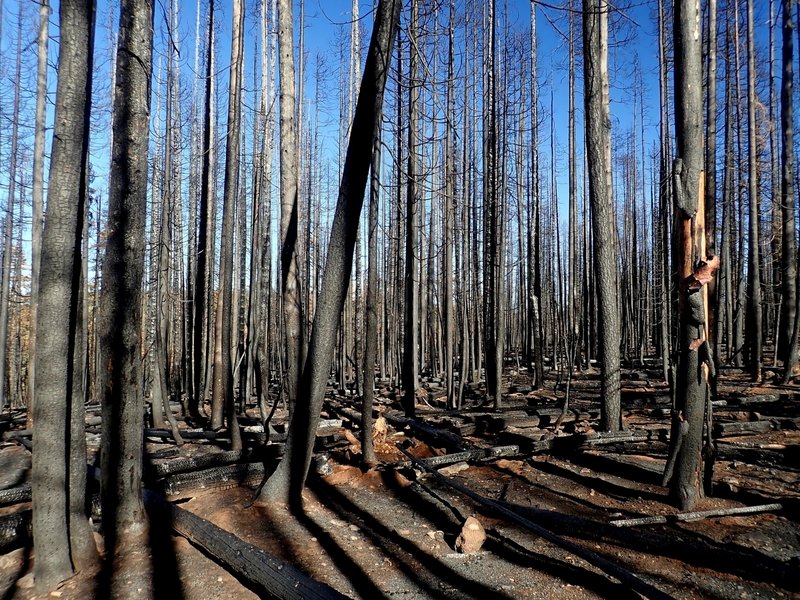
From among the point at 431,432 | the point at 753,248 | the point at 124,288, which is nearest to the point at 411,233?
the point at 431,432

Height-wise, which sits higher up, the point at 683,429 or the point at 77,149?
the point at 77,149

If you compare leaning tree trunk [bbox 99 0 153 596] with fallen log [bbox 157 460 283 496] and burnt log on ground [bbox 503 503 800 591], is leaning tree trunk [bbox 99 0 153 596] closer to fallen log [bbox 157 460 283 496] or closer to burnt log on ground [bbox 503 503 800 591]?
fallen log [bbox 157 460 283 496]

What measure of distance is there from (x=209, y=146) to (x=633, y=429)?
307 inches

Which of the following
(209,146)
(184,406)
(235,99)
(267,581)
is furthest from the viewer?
(184,406)

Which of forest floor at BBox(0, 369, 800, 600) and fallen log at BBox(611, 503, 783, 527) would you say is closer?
forest floor at BBox(0, 369, 800, 600)

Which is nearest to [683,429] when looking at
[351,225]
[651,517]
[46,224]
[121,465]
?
[651,517]

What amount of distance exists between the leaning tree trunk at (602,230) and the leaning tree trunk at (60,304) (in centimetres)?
622

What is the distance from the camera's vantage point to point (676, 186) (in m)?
4.58

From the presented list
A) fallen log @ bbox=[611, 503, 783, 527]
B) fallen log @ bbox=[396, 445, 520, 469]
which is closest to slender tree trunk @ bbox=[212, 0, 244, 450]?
fallen log @ bbox=[396, 445, 520, 469]

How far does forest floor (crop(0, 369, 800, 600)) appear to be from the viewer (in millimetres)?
3297

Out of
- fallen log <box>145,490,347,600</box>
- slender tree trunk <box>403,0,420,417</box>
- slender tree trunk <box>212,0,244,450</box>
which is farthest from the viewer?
slender tree trunk <box>403,0,420,417</box>

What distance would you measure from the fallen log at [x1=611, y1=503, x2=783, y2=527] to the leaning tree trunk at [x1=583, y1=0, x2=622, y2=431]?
280cm

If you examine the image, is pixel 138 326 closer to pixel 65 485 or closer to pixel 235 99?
pixel 65 485

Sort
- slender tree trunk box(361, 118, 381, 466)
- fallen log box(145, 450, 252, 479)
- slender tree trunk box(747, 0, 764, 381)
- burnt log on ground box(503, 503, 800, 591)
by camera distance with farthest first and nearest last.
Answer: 1. slender tree trunk box(747, 0, 764, 381)
2. fallen log box(145, 450, 252, 479)
3. slender tree trunk box(361, 118, 381, 466)
4. burnt log on ground box(503, 503, 800, 591)
